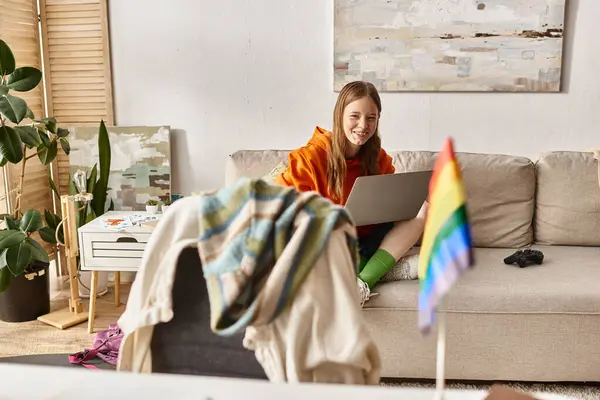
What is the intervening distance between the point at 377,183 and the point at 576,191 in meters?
1.12

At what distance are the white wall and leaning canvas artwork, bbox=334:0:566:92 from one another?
7 cm

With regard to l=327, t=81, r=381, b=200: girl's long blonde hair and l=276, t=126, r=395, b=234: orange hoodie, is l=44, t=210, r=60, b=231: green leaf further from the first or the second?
l=327, t=81, r=381, b=200: girl's long blonde hair

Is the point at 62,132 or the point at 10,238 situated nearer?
the point at 10,238

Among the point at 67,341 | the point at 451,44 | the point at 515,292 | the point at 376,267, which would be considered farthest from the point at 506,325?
the point at 67,341

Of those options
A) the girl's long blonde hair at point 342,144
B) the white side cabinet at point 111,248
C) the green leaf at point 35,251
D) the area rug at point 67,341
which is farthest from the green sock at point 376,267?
the green leaf at point 35,251

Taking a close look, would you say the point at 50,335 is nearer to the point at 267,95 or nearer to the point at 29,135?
the point at 29,135

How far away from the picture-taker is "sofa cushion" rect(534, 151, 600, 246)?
8.87ft

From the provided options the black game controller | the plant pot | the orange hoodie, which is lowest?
the plant pot

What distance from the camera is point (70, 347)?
2646mm

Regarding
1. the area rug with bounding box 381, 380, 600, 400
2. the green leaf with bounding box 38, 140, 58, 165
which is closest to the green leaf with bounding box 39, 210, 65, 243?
the green leaf with bounding box 38, 140, 58, 165

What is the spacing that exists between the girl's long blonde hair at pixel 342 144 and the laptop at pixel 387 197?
0.18 metres

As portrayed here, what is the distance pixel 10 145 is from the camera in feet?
8.44

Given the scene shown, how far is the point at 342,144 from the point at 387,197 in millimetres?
300

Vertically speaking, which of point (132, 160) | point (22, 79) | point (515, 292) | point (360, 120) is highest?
point (22, 79)
